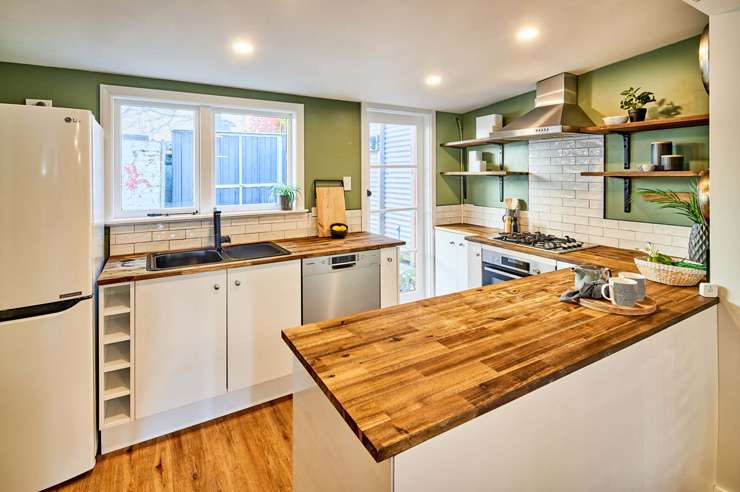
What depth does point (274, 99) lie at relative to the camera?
330 centimetres

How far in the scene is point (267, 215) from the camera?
3.33 metres

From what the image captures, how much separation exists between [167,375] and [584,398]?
2.18m

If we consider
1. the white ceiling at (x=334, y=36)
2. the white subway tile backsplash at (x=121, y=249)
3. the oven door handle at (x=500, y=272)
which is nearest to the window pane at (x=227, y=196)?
the white subway tile backsplash at (x=121, y=249)

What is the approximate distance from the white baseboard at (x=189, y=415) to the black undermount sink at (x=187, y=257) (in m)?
0.92

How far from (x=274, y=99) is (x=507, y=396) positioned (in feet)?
9.92

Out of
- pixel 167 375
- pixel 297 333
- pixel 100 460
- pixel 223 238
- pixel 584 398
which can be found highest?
pixel 223 238

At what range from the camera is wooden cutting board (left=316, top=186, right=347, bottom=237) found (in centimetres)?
354

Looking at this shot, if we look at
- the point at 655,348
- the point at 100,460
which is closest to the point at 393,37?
the point at 655,348

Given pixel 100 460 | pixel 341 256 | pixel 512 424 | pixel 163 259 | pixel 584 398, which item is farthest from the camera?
pixel 341 256

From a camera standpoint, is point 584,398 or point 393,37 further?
point 393,37

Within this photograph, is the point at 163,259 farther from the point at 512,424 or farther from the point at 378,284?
the point at 512,424

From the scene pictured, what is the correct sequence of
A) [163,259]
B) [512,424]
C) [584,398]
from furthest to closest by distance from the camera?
1. [163,259]
2. [584,398]
3. [512,424]

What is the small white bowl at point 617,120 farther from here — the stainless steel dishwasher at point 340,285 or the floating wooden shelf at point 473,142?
the stainless steel dishwasher at point 340,285

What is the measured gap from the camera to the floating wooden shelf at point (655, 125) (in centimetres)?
228
